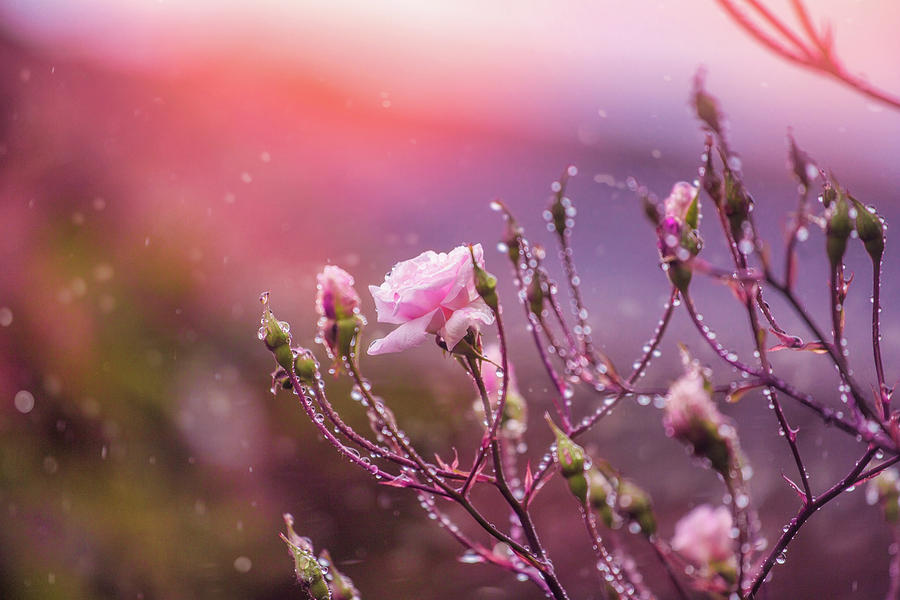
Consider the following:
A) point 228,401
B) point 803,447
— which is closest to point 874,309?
point 803,447

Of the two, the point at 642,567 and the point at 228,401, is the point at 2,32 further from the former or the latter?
the point at 642,567

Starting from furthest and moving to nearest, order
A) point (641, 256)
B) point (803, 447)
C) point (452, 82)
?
point (452, 82) → point (641, 256) → point (803, 447)

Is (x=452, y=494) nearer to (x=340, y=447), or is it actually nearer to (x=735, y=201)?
(x=340, y=447)

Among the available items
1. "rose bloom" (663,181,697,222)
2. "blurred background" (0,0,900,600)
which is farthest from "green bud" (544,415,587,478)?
"blurred background" (0,0,900,600)

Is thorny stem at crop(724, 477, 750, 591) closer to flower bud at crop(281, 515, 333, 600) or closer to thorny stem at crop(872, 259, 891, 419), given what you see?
thorny stem at crop(872, 259, 891, 419)

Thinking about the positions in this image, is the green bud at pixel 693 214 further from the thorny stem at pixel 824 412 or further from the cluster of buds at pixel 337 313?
the cluster of buds at pixel 337 313

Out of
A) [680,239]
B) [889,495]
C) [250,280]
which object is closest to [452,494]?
[680,239]
